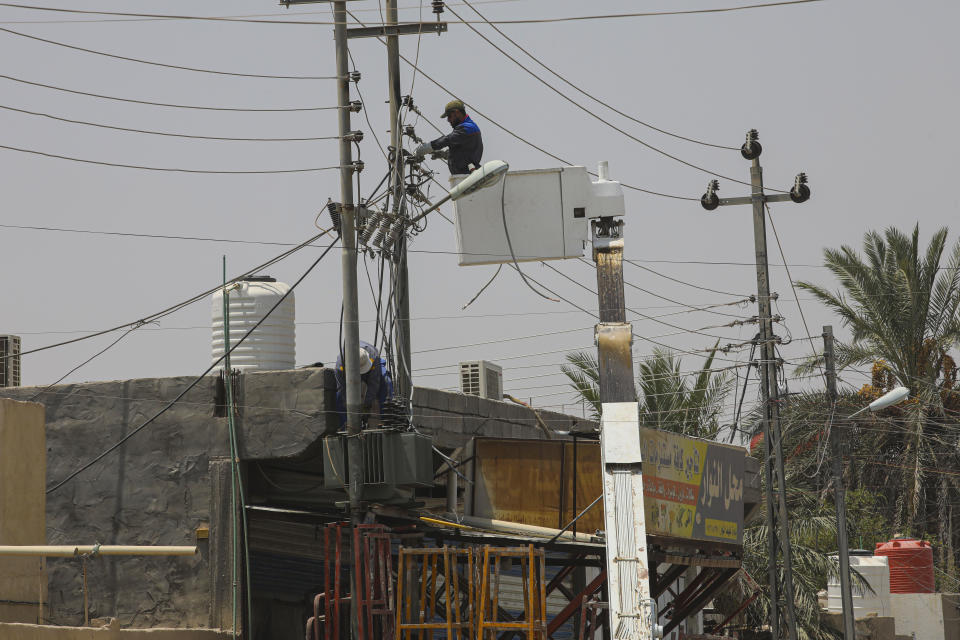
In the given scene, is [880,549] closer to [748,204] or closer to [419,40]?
[748,204]

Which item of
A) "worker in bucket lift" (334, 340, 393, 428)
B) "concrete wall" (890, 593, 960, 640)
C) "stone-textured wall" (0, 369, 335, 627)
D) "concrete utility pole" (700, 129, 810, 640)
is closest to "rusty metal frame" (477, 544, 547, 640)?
"worker in bucket lift" (334, 340, 393, 428)

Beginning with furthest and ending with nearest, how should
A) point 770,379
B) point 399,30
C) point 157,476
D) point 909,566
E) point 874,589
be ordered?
1. point 909,566
2. point 874,589
3. point 770,379
4. point 399,30
5. point 157,476

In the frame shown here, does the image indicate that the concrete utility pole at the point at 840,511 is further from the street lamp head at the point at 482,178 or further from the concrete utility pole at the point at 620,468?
the concrete utility pole at the point at 620,468

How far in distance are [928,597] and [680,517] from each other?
19.4 metres

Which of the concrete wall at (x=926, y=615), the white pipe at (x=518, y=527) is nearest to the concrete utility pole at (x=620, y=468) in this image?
the white pipe at (x=518, y=527)

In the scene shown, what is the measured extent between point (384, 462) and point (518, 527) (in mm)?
3262

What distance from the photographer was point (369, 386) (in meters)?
14.1

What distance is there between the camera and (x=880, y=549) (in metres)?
33.6

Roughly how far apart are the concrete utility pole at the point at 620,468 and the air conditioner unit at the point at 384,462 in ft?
11.1

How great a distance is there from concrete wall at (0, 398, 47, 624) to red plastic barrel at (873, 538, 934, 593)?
83.7 feet

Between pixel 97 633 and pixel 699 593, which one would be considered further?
pixel 699 593

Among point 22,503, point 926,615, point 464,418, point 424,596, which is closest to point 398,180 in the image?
point 464,418

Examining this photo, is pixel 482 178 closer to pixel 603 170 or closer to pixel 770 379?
pixel 603 170

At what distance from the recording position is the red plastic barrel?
109 feet
